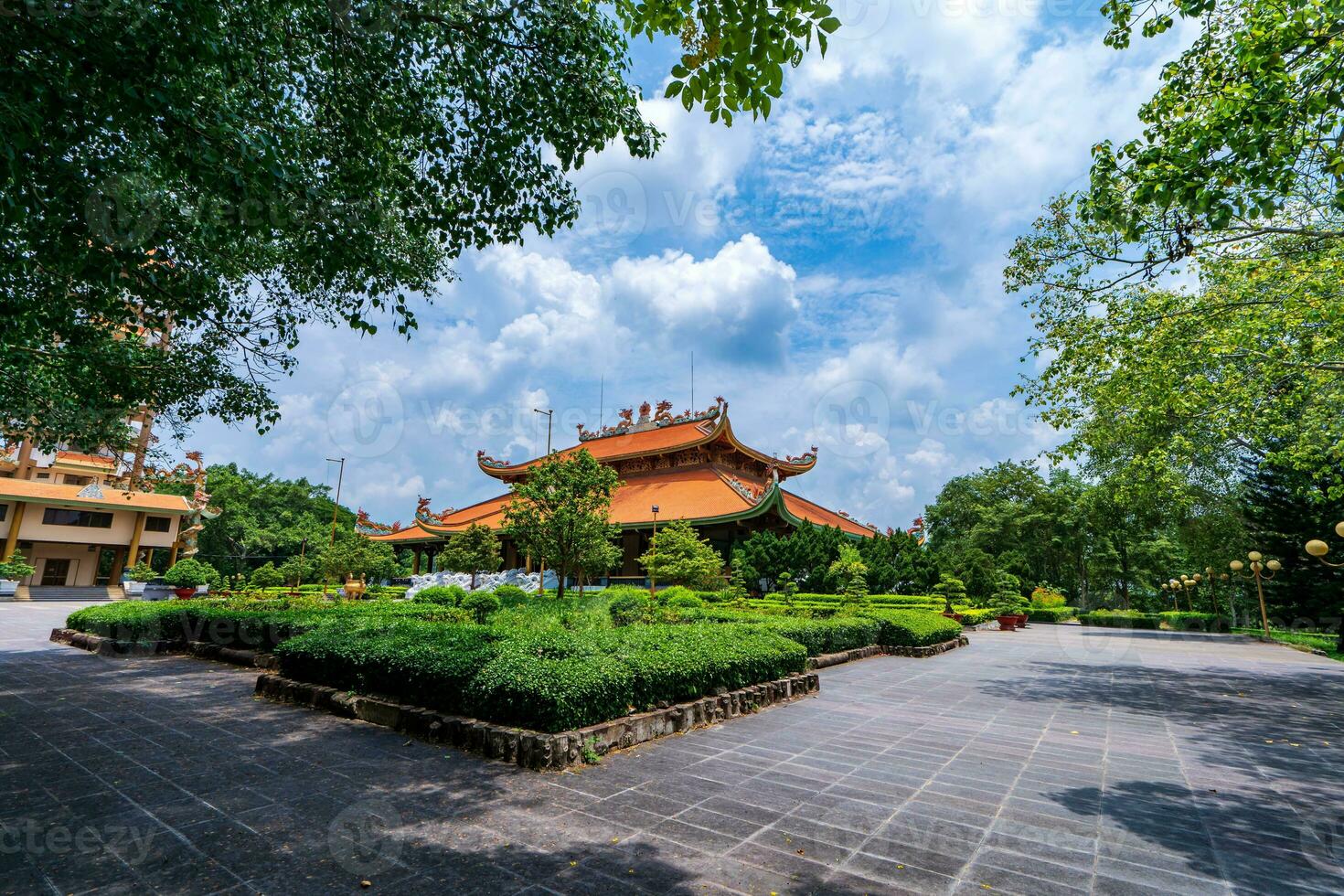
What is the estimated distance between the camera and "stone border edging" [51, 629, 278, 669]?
9.95 meters

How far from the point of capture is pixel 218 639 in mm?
11039

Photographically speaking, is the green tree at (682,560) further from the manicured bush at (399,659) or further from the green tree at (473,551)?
the manicured bush at (399,659)

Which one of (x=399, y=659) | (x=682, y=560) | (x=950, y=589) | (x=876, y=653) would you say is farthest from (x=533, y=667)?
(x=950, y=589)

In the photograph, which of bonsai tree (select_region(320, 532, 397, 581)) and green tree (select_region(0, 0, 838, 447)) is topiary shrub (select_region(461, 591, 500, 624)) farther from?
bonsai tree (select_region(320, 532, 397, 581))

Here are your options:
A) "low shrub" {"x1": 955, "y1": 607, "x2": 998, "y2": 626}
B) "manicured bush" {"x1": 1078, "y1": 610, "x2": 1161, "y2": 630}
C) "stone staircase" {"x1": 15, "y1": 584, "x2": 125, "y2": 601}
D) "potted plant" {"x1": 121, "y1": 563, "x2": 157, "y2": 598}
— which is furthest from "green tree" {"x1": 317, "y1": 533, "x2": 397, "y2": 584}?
"manicured bush" {"x1": 1078, "y1": 610, "x2": 1161, "y2": 630}

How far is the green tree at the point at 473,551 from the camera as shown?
2695 centimetres

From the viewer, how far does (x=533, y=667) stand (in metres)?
5.47

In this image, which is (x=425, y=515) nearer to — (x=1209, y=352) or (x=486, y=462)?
(x=486, y=462)

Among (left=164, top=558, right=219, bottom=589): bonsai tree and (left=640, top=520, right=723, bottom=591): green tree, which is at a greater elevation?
(left=640, top=520, right=723, bottom=591): green tree

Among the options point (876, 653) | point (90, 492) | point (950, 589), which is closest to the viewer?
point (876, 653)

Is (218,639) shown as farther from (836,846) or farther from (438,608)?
(836,846)

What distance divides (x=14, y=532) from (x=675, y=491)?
33.2 m

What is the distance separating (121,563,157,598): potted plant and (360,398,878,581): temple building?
10.0 meters

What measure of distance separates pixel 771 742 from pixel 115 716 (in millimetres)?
6495
